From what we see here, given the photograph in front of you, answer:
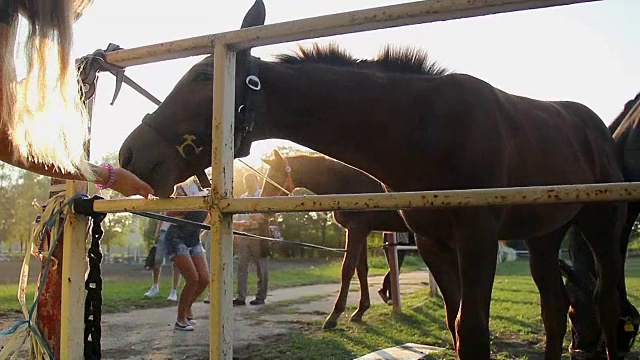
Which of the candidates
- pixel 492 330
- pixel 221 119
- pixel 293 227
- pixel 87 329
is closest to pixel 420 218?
pixel 221 119

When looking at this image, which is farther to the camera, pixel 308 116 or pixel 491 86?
pixel 491 86

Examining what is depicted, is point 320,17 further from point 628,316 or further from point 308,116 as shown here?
point 628,316

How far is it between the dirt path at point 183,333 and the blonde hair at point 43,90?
355cm

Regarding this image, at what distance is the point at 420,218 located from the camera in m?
2.90

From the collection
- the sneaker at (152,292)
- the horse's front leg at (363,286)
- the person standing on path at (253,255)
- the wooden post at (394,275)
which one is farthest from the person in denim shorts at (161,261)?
the wooden post at (394,275)

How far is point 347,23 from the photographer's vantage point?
175 cm

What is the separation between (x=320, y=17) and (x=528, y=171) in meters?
1.81

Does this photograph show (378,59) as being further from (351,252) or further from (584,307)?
(351,252)

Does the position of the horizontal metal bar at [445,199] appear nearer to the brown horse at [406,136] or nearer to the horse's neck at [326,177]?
the brown horse at [406,136]

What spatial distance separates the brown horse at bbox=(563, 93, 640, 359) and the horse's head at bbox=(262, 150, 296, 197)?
429cm

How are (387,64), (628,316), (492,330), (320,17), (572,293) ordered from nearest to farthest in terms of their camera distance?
(320,17) < (387,64) < (628,316) < (572,293) < (492,330)

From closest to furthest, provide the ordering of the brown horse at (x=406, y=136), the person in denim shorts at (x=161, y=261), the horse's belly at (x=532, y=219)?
the brown horse at (x=406, y=136)
the horse's belly at (x=532, y=219)
the person in denim shorts at (x=161, y=261)

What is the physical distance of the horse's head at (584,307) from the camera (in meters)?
4.50

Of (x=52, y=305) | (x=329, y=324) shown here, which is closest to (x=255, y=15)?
(x=52, y=305)
